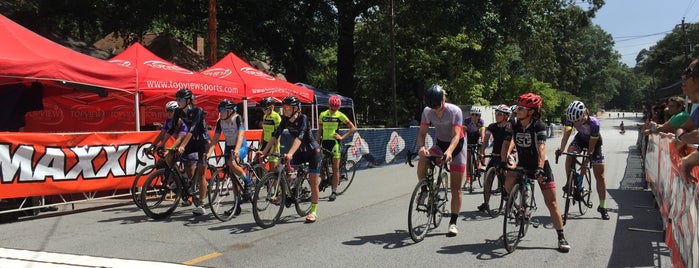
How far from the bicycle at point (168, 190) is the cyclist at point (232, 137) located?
341mm

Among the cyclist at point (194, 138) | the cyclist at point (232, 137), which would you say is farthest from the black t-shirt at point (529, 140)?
the cyclist at point (194, 138)

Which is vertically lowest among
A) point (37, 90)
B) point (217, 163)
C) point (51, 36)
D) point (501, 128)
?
point (217, 163)

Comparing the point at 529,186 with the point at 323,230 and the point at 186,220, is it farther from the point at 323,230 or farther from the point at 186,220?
the point at 186,220

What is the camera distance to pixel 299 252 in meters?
5.83

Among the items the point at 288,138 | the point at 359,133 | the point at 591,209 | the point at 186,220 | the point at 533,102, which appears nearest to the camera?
the point at 533,102

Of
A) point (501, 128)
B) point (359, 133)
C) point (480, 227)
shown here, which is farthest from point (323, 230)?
point (359, 133)

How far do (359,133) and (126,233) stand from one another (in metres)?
10.4

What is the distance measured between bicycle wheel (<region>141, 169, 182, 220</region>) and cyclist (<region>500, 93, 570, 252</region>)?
486 cm

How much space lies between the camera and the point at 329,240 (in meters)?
6.43

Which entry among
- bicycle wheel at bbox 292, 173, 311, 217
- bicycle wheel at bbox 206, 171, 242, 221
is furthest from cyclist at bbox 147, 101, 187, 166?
bicycle wheel at bbox 292, 173, 311, 217

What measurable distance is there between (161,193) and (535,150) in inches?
211

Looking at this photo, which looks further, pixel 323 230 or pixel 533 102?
pixel 323 230

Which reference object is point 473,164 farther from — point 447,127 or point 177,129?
point 177,129

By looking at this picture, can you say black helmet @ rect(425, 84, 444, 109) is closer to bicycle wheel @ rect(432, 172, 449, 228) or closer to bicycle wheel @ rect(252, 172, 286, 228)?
bicycle wheel @ rect(432, 172, 449, 228)
